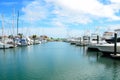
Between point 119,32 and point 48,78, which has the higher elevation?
point 119,32

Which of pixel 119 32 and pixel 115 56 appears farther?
pixel 119 32

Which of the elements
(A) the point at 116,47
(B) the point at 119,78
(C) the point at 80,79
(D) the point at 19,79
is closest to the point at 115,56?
(A) the point at 116,47

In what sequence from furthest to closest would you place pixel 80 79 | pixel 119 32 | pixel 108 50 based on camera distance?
pixel 119 32 → pixel 108 50 → pixel 80 79

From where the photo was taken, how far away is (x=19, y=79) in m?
21.7

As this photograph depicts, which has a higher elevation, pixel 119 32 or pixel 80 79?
pixel 119 32

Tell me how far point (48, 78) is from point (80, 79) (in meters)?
3.22

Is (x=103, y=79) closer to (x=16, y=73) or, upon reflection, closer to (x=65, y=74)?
(x=65, y=74)

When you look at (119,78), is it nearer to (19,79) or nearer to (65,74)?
(65,74)

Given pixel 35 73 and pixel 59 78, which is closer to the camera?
pixel 59 78

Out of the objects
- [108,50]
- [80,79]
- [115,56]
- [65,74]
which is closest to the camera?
[80,79]

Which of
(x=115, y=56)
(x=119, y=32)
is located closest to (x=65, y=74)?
(x=115, y=56)

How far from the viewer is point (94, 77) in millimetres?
22219

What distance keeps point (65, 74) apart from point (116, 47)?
50.9ft

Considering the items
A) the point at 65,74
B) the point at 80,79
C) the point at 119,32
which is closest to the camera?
the point at 80,79
